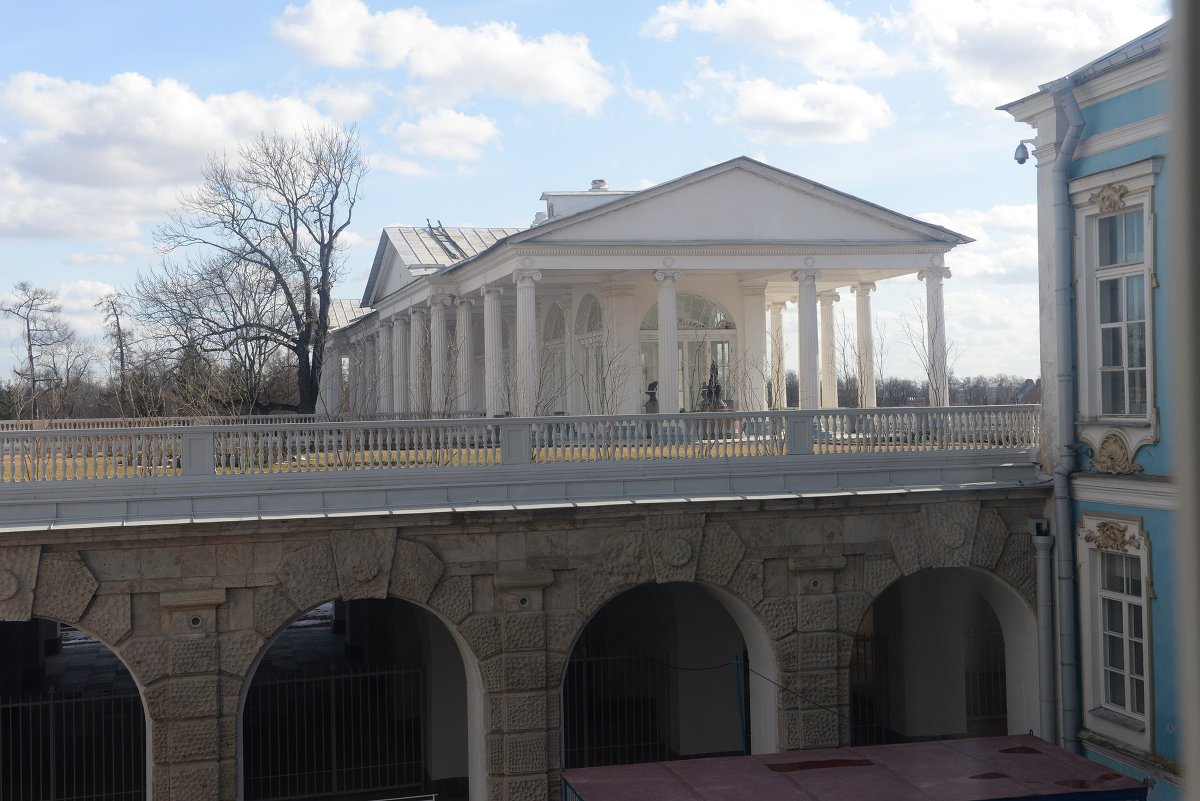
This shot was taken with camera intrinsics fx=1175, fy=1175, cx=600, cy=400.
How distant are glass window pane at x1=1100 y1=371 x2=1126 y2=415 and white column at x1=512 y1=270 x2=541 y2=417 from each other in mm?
14644

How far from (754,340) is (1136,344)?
63.4ft

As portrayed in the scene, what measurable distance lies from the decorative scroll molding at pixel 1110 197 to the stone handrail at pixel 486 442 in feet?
11.8

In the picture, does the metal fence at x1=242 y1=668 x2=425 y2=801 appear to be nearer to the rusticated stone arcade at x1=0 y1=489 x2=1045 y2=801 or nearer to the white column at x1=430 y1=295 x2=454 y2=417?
the rusticated stone arcade at x1=0 y1=489 x2=1045 y2=801

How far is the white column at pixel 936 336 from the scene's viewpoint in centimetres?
2748

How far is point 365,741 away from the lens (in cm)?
2131

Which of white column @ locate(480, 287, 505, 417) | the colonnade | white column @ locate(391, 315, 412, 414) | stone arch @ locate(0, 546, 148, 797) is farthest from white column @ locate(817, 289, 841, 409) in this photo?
stone arch @ locate(0, 546, 148, 797)

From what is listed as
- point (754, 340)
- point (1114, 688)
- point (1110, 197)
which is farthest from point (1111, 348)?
point (754, 340)

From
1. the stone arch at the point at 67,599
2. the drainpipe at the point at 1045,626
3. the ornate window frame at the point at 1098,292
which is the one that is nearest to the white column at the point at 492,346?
the drainpipe at the point at 1045,626

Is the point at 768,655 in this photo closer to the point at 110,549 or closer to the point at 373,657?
the point at 110,549

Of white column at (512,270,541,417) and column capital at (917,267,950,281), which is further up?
column capital at (917,267,950,281)

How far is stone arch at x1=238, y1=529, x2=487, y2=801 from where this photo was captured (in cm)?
1380

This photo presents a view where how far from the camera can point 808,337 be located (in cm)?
2933

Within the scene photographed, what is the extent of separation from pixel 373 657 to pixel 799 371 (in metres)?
12.4

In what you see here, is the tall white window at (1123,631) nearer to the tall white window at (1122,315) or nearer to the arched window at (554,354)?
the tall white window at (1122,315)
